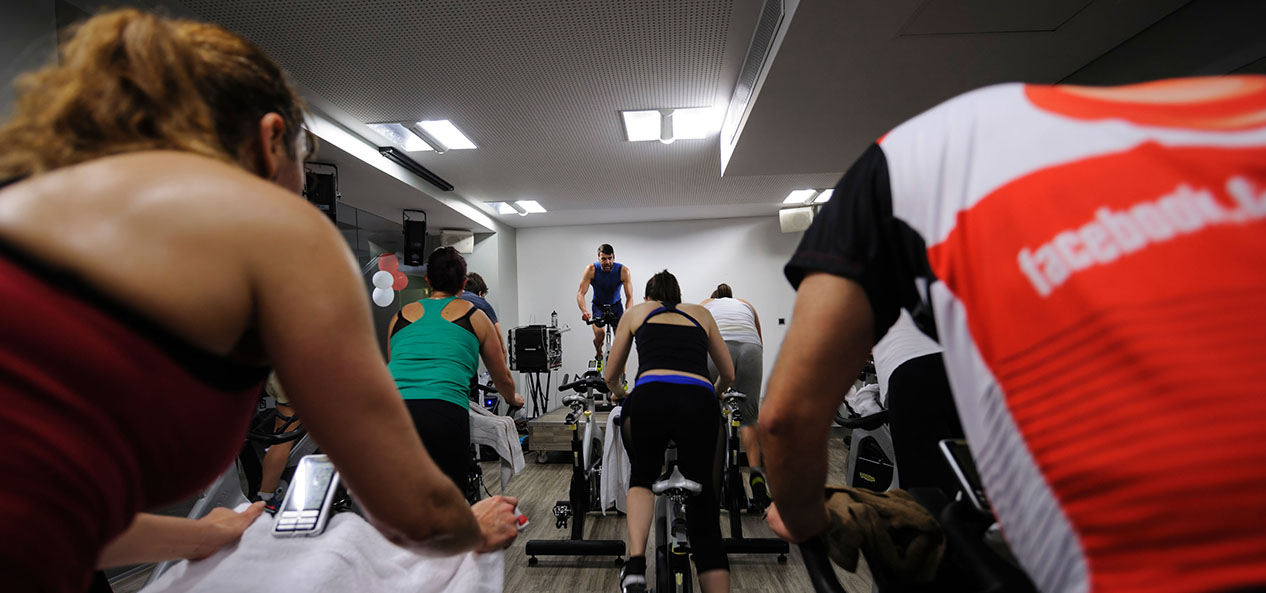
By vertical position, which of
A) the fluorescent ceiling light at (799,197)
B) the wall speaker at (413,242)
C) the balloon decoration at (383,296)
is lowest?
the balloon decoration at (383,296)

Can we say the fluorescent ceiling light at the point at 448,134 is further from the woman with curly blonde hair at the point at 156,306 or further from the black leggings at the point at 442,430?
the woman with curly blonde hair at the point at 156,306

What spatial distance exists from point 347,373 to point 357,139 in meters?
4.17

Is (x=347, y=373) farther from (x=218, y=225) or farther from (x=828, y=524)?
(x=828, y=524)

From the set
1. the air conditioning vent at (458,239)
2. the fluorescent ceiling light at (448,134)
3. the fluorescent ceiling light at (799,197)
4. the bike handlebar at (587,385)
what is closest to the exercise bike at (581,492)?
the bike handlebar at (587,385)

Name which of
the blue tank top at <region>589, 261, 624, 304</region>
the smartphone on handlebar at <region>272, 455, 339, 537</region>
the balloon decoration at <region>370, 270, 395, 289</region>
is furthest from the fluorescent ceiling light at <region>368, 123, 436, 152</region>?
the smartphone on handlebar at <region>272, 455, 339, 537</region>

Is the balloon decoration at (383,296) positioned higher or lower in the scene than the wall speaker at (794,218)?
lower

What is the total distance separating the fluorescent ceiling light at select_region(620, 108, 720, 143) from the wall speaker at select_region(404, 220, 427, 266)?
289 centimetres

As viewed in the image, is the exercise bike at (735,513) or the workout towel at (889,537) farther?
the exercise bike at (735,513)

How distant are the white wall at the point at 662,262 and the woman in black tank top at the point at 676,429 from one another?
17.5ft

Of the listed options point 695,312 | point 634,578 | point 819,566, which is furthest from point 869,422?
point 819,566

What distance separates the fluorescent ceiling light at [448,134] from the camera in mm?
3822

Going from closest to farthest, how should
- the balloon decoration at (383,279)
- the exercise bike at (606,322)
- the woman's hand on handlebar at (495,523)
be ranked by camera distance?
1. the woman's hand on handlebar at (495,523)
2. the exercise bike at (606,322)
3. the balloon decoration at (383,279)

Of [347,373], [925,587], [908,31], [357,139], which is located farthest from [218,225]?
[357,139]

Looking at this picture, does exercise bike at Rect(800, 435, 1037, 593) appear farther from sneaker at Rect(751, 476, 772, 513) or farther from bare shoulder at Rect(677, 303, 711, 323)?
sneaker at Rect(751, 476, 772, 513)
